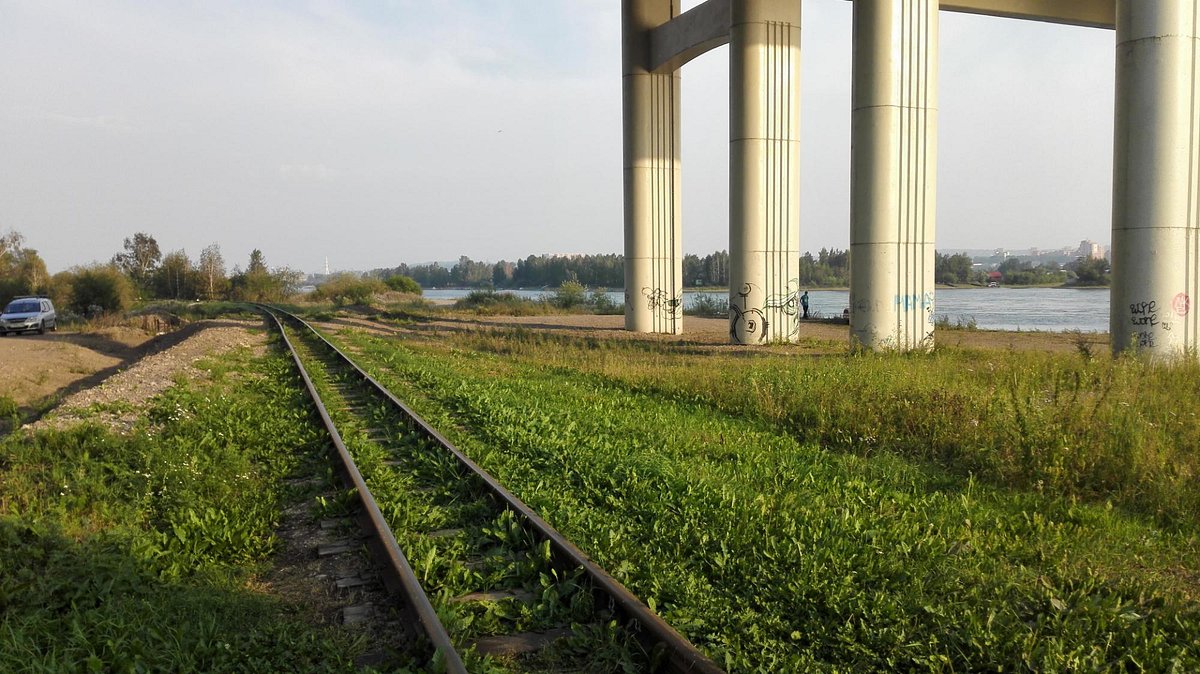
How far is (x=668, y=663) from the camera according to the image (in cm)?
425

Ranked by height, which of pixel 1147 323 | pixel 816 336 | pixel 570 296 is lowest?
pixel 816 336

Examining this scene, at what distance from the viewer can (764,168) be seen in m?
25.5

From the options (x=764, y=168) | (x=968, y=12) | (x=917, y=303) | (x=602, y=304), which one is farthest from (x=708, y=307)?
(x=917, y=303)

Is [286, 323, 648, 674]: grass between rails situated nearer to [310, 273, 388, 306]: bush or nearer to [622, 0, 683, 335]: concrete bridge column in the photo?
[622, 0, 683, 335]: concrete bridge column

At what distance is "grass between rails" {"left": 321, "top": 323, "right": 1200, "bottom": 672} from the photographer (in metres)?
4.53

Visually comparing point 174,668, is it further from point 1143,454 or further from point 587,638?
point 1143,454

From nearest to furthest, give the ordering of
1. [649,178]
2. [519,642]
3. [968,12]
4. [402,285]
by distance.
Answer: [519,642] → [968,12] → [649,178] → [402,285]

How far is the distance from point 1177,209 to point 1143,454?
425 inches

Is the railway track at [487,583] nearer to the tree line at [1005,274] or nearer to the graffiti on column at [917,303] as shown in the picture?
the graffiti on column at [917,303]

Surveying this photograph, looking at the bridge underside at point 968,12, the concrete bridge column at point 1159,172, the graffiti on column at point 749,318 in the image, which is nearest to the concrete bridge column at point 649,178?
the bridge underside at point 968,12

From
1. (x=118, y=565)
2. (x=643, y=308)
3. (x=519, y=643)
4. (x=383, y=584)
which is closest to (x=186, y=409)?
(x=118, y=565)

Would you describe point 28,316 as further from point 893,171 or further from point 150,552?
point 150,552

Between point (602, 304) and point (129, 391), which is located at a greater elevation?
point (602, 304)

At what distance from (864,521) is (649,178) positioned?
2735cm
